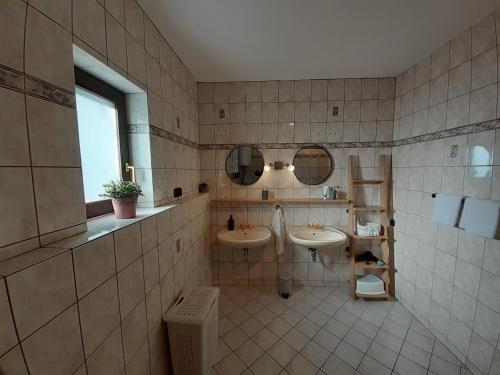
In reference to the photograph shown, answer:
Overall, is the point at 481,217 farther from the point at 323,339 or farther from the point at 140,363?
the point at 140,363

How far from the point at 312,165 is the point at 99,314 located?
88.4 inches

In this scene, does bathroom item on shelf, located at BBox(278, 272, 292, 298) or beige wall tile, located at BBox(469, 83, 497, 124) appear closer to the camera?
beige wall tile, located at BBox(469, 83, 497, 124)

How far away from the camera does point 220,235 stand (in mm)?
2262

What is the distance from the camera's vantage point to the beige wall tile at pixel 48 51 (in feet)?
2.23

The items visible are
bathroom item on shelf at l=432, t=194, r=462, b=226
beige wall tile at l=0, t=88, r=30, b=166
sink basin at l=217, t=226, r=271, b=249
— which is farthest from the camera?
sink basin at l=217, t=226, r=271, b=249

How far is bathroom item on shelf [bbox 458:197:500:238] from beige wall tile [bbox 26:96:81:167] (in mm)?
2371

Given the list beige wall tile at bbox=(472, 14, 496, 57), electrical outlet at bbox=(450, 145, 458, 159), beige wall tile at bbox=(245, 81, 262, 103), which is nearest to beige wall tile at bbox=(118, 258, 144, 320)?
beige wall tile at bbox=(245, 81, 262, 103)

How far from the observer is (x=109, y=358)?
87 centimetres

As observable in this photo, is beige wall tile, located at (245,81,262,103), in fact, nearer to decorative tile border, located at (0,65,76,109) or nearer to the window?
the window

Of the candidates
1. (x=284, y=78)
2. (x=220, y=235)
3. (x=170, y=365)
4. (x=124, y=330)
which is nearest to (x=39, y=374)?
(x=124, y=330)

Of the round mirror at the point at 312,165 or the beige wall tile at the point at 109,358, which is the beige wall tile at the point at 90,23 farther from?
the round mirror at the point at 312,165

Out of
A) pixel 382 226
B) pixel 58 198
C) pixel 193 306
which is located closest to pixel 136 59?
pixel 58 198

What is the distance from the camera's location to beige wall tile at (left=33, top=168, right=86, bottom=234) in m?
0.70

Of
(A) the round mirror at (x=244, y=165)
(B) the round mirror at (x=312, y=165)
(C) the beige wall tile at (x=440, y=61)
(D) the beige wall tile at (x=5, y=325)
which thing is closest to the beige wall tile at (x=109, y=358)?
(D) the beige wall tile at (x=5, y=325)
